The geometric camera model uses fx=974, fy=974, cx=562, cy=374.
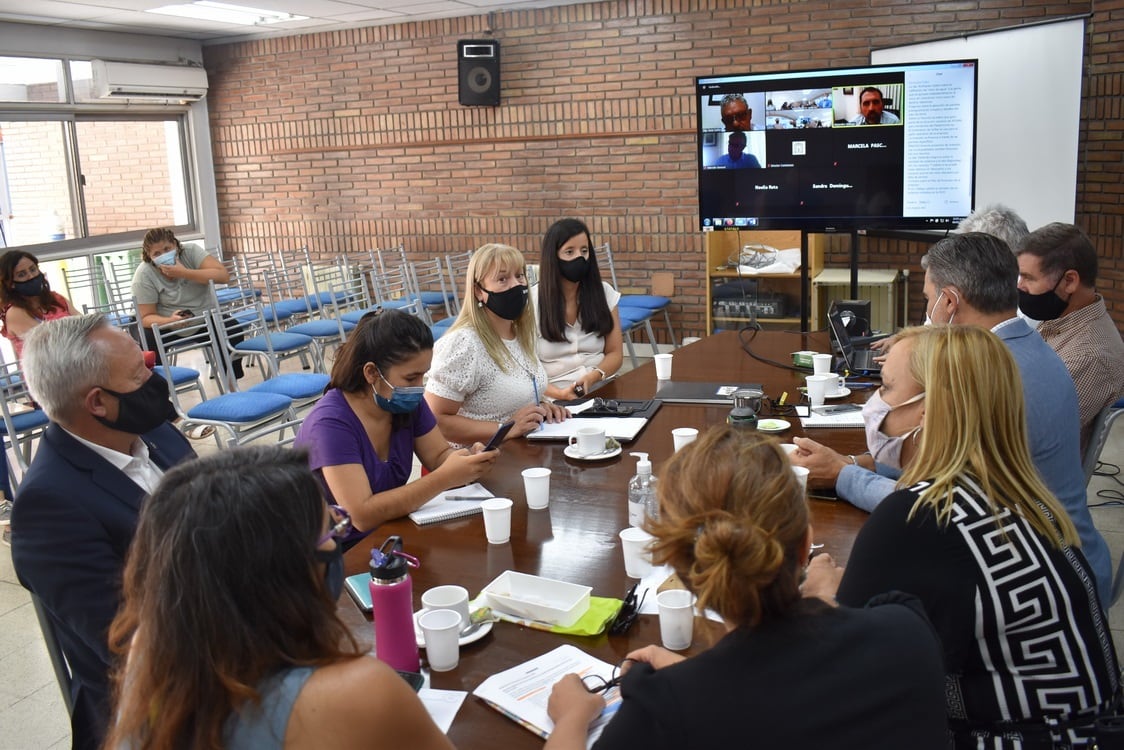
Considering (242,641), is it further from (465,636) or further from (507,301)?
(507,301)

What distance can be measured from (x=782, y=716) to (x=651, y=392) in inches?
96.3

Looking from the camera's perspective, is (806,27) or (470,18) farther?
(470,18)

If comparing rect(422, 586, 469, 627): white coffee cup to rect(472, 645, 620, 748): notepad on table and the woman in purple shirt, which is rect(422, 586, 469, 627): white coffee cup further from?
the woman in purple shirt

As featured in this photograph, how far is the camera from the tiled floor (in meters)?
2.94

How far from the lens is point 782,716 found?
1179 millimetres

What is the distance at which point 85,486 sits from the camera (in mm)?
1943

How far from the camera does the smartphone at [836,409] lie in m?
3.16

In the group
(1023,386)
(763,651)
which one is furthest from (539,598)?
(1023,386)

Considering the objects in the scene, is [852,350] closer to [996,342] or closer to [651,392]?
[651,392]

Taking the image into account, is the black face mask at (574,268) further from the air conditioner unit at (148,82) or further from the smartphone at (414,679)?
the air conditioner unit at (148,82)

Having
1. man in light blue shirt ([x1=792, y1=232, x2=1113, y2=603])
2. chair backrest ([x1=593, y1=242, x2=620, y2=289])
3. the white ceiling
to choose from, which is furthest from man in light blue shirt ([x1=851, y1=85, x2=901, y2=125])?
the white ceiling

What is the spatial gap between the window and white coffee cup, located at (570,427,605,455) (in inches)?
268

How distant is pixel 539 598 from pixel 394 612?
1.10ft

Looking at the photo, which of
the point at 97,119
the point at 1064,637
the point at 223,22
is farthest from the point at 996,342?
the point at 97,119
